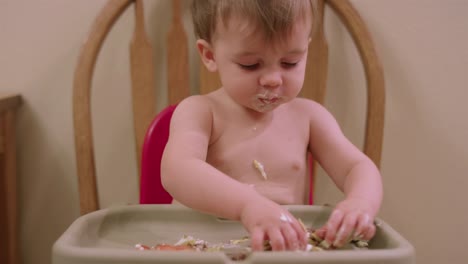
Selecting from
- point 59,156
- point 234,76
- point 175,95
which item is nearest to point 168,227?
point 234,76

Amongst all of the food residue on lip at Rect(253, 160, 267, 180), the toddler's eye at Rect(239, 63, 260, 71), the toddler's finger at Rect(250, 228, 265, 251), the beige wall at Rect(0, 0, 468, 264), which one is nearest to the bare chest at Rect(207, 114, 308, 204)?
the food residue on lip at Rect(253, 160, 267, 180)

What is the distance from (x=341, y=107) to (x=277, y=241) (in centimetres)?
65

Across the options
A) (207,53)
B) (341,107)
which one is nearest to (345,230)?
(207,53)

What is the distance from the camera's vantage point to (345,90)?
100 cm

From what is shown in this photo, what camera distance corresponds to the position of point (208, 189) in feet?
1.68

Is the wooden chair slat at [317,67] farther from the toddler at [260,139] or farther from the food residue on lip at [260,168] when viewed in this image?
the food residue on lip at [260,168]

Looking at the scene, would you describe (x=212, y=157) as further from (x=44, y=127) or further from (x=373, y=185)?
(x=44, y=127)

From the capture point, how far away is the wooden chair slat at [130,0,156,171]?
921mm

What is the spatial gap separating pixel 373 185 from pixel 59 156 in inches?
28.9

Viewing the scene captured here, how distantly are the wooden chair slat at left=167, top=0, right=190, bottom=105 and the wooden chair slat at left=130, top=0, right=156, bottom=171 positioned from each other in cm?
4

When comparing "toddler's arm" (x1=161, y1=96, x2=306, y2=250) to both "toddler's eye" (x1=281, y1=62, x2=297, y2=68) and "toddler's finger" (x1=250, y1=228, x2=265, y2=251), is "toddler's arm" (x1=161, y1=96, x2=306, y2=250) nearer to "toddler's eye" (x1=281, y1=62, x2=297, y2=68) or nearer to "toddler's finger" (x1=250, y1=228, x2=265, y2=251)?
"toddler's finger" (x1=250, y1=228, x2=265, y2=251)

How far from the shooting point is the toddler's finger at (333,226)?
1.52ft

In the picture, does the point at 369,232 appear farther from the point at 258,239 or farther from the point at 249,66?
the point at 249,66

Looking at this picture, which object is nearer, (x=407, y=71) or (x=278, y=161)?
(x=278, y=161)
